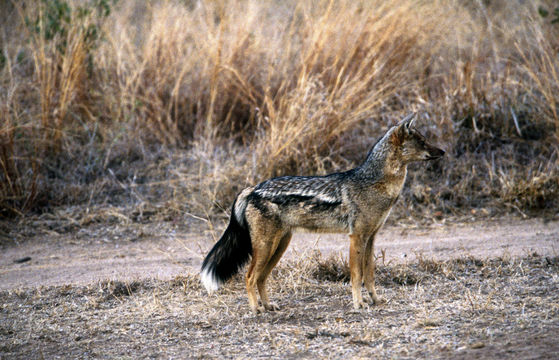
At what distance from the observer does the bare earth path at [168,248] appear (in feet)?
21.0

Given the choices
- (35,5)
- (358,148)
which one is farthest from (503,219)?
(35,5)

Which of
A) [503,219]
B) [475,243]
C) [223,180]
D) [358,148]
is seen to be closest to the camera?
[475,243]

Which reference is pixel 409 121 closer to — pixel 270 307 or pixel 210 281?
pixel 270 307

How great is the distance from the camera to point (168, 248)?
7.50 metres

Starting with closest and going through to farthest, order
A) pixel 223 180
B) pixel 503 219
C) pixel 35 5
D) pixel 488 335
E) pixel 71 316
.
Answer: pixel 488 335, pixel 71 316, pixel 503 219, pixel 223 180, pixel 35 5

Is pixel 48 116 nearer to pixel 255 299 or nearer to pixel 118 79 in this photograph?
pixel 118 79

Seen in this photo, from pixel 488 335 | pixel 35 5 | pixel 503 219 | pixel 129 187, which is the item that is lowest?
pixel 129 187

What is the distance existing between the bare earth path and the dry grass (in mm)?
405

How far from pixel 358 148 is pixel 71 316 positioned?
5120 mm

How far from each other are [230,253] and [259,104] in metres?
5.47

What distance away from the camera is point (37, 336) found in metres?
4.79

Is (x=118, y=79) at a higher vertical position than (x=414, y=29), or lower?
lower

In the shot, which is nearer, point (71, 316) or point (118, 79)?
point (71, 316)

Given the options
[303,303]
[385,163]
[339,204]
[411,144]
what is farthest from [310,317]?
[411,144]
